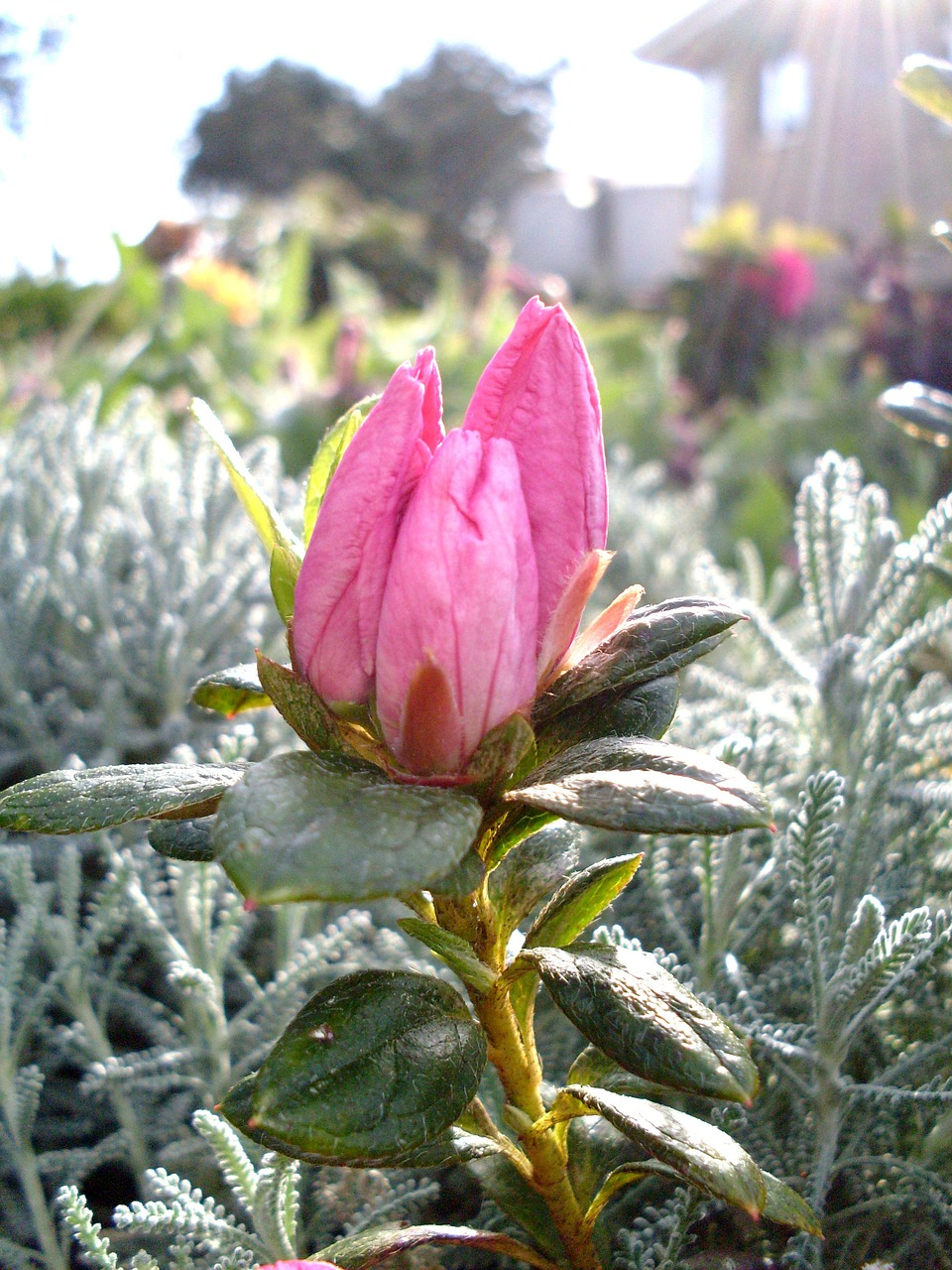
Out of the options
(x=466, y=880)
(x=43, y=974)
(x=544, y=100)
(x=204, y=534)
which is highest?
(x=544, y=100)

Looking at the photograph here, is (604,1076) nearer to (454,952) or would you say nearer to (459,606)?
(454,952)

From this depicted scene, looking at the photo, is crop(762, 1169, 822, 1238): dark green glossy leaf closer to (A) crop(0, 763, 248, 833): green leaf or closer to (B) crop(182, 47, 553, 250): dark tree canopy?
(A) crop(0, 763, 248, 833): green leaf

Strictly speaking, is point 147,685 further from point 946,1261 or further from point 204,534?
point 946,1261

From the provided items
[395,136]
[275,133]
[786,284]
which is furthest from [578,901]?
[275,133]

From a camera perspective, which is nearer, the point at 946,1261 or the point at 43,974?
the point at 946,1261

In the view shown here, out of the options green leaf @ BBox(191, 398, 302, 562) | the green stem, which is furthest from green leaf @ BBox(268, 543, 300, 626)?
the green stem

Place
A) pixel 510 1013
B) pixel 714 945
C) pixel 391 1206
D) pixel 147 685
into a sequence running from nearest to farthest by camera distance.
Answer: pixel 510 1013 < pixel 391 1206 < pixel 714 945 < pixel 147 685

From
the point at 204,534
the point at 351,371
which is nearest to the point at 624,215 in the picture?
the point at 351,371
